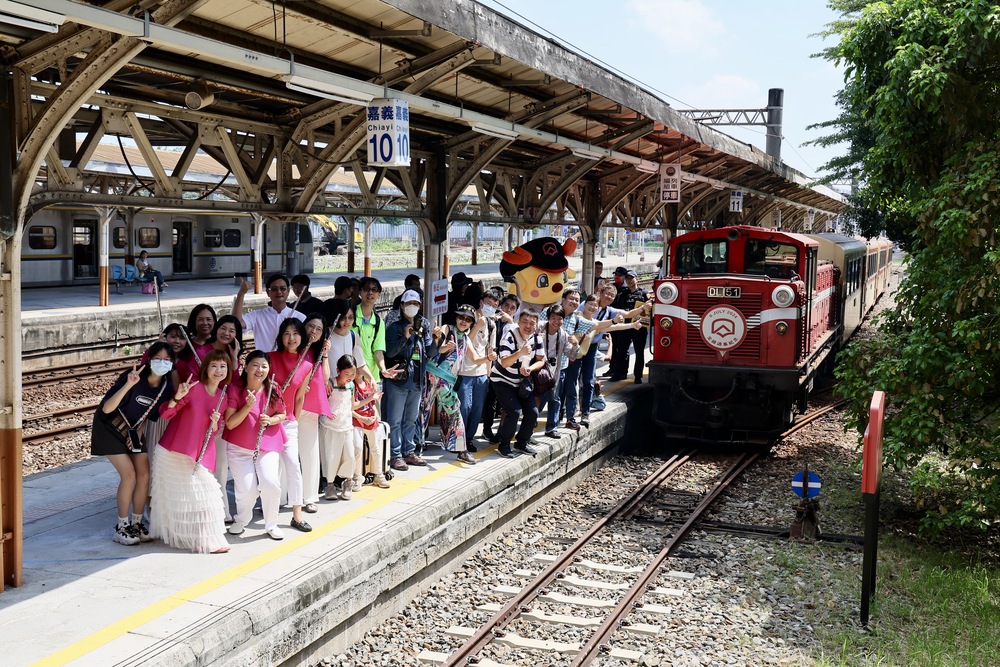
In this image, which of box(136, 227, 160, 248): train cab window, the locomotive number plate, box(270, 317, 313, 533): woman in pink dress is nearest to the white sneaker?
box(270, 317, 313, 533): woman in pink dress

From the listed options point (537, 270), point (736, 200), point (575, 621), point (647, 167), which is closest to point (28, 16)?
point (575, 621)

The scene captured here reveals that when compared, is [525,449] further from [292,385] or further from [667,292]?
[667,292]

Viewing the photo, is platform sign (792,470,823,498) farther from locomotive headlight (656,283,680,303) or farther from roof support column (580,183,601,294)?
roof support column (580,183,601,294)

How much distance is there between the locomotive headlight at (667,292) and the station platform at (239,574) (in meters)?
4.15

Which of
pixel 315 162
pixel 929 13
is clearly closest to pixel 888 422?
pixel 929 13

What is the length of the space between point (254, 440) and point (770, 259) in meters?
8.15

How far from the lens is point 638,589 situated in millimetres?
7848

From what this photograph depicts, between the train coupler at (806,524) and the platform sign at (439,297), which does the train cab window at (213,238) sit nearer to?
the platform sign at (439,297)

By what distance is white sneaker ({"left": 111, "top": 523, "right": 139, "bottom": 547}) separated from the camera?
269 inches

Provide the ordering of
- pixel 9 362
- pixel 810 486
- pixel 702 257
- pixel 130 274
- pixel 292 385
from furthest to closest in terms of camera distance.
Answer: pixel 130 274 → pixel 702 257 → pixel 810 486 → pixel 292 385 → pixel 9 362

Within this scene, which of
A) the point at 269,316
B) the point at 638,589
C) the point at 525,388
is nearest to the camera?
the point at 638,589

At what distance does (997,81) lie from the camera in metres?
8.77

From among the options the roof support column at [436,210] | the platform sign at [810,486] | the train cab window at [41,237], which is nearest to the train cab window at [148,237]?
the train cab window at [41,237]

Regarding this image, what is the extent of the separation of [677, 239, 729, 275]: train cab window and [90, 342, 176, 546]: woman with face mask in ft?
26.5
